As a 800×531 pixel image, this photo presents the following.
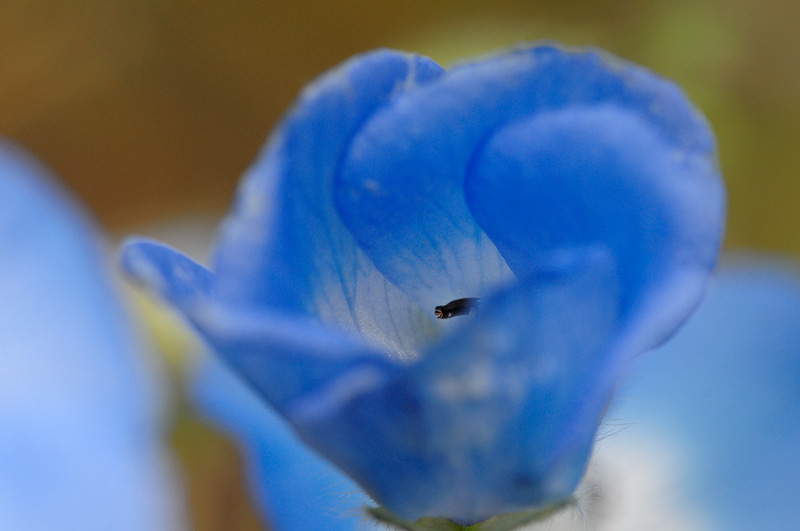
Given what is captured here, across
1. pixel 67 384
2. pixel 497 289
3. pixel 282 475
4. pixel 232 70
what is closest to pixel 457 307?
pixel 497 289

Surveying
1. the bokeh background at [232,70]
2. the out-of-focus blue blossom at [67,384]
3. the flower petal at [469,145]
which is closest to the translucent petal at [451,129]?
the flower petal at [469,145]

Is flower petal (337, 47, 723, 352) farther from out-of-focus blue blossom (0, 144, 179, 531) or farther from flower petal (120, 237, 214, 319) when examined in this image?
out-of-focus blue blossom (0, 144, 179, 531)

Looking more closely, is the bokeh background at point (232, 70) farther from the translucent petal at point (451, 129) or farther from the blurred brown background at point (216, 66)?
the translucent petal at point (451, 129)

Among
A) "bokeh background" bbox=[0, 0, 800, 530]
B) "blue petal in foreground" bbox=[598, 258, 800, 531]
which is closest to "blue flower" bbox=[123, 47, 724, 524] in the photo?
"blue petal in foreground" bbox=[598, 258, 800, 531]

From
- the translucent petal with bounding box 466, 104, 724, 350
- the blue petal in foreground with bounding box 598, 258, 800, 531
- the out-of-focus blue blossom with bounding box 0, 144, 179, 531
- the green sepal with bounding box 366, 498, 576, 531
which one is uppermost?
the translucent petal with bounding box 466, 104, 724, 350

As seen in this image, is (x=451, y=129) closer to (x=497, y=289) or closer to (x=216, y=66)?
(x=497, y=289)

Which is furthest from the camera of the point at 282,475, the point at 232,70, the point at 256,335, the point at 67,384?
the point at 232,70

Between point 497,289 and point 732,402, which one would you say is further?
point 732,402

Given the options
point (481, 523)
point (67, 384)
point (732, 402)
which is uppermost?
point (481, 523)
